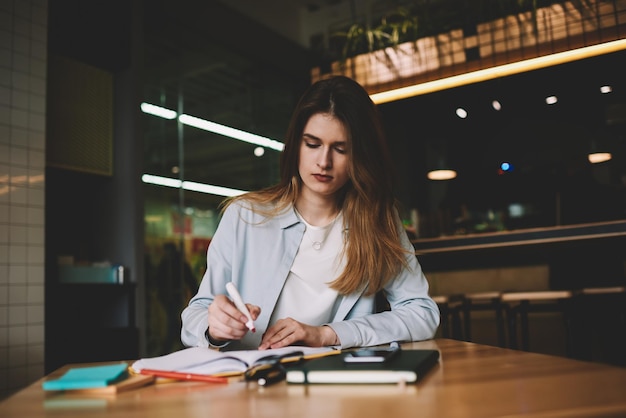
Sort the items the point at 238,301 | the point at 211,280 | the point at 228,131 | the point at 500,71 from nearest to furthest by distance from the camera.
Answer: the point at 238,301, the point at 211,280, the point at 500,71, the point at 228,131

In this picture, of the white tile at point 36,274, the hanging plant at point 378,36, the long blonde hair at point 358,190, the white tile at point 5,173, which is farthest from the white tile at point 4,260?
the hanging plant at point 378,36

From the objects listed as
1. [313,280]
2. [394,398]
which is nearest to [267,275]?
[313,280]

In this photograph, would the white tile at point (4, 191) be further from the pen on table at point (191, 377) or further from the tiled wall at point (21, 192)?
the pen on table at point (191, 377)

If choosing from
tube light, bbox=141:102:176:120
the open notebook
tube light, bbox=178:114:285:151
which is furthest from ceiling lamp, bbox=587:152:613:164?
the open notebook

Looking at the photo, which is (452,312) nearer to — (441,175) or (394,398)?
(441,175)

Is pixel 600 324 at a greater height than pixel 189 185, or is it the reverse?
pixel 189 185

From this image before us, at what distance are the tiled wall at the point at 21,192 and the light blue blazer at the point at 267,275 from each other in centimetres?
183

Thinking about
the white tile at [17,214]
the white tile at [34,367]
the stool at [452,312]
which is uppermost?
the white tile at [17,214]

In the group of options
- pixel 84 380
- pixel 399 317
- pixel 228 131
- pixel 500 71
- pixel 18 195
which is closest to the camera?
pixel 84 380

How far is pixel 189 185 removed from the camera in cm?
530

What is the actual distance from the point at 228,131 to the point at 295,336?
16.5 feet

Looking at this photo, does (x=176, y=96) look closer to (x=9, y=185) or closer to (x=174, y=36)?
(x=174, y=36)

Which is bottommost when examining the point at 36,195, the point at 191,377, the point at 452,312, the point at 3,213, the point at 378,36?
the point at 452,312

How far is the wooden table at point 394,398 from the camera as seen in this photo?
591mm
